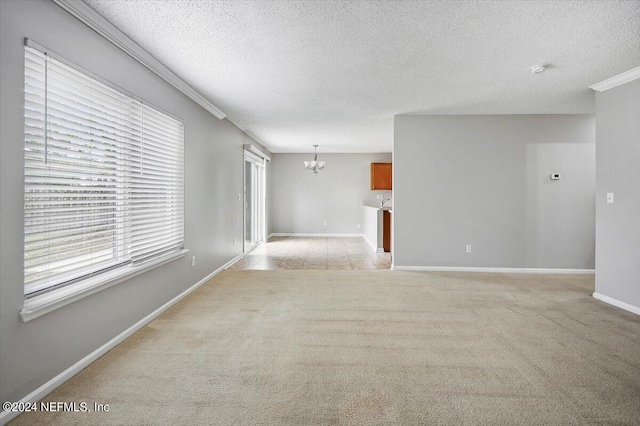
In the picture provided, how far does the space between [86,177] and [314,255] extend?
467 cm

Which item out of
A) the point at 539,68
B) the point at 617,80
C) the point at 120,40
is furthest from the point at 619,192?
the point at 120,40

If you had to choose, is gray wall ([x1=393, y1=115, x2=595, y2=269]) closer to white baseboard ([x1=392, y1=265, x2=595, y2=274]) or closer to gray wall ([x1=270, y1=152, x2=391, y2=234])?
white baseboard ([x1=392, y1=265, x2=595, y2=274])

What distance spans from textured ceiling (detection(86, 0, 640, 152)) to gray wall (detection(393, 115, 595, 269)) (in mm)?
461

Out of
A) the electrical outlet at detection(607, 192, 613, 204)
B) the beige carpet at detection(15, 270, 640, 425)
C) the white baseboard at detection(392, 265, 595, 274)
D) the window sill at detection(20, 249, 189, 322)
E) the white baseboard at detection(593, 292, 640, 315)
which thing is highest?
the electrical outlet at detection(607, 192, 613, 204)

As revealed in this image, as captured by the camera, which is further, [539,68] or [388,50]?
[539,68]

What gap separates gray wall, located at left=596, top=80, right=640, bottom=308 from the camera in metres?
3.36

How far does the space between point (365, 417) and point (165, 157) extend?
2966 mm

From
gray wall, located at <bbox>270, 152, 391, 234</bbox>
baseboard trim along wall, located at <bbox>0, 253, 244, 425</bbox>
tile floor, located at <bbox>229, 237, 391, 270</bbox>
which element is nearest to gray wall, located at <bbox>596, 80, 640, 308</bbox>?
tile floor, located at <bbox>229, 237, 391, 270</bbox>

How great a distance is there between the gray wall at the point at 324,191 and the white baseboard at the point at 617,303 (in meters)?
6.10

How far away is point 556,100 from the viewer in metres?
4.29

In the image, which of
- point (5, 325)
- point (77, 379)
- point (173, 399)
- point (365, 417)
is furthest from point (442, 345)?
point (5, 325)

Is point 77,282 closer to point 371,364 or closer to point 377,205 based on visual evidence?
point 371,364

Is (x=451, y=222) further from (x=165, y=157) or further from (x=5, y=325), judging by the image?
(x=5, y=325)

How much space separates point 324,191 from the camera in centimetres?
962
